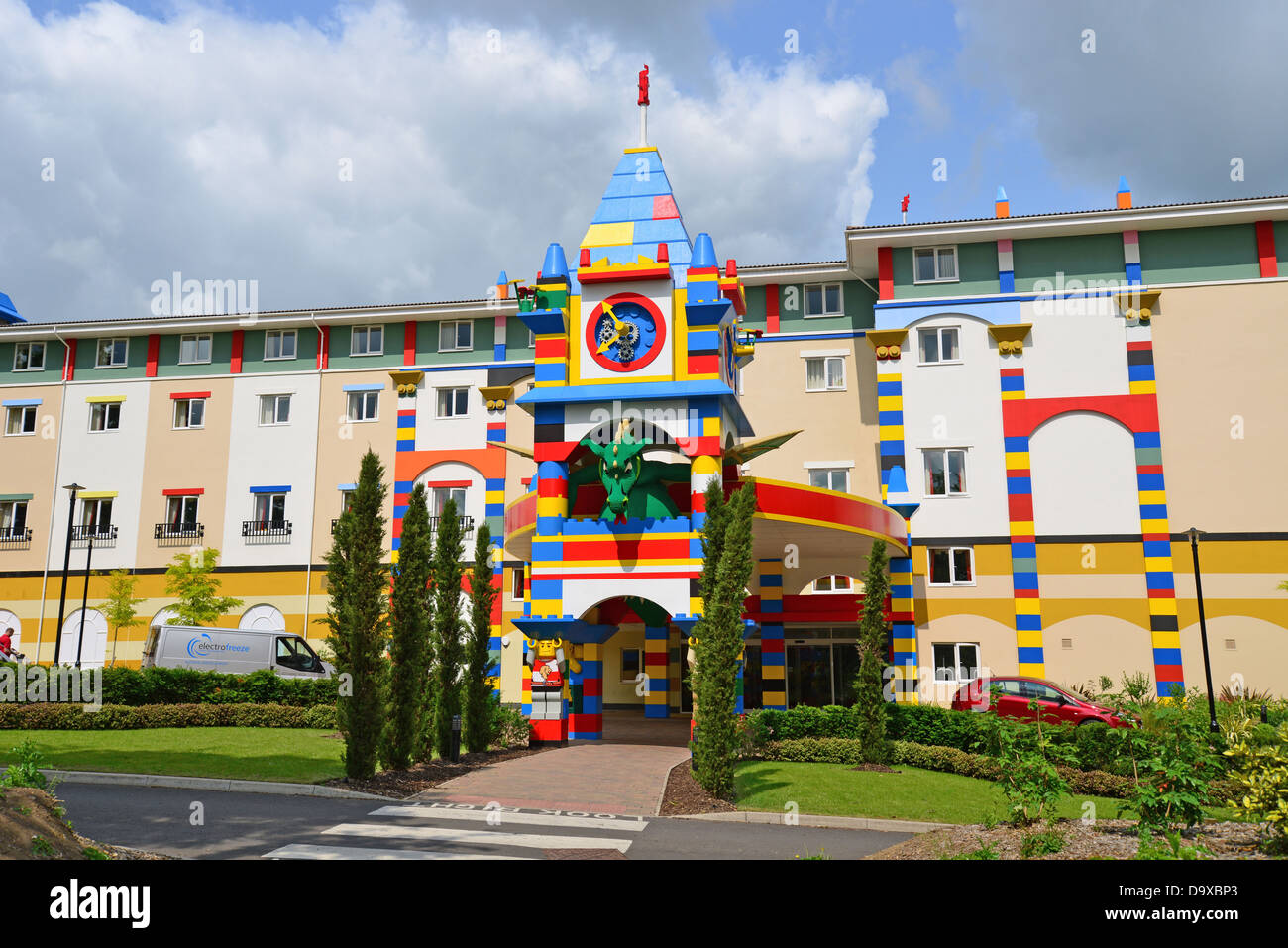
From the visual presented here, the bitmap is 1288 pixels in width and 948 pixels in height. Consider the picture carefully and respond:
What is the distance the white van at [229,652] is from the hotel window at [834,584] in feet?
58.4

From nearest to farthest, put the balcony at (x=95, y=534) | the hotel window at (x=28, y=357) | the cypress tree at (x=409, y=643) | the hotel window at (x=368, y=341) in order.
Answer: the cypress tree at (x=409, y=643) < the balcony at (x=95, y=534) < the hotel window at (x=368, y=341) < the hotel window at (x=28, y=357)

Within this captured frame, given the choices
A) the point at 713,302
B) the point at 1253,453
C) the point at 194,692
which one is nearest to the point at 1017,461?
the point at 1253,453

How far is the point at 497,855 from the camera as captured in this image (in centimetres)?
1195

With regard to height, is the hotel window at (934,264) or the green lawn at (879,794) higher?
the hotel window at (934,264)

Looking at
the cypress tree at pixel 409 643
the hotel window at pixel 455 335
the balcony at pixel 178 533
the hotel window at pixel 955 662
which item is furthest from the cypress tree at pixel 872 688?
the balcony at pixel 178 533

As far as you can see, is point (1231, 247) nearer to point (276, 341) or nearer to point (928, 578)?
point (928, 578)

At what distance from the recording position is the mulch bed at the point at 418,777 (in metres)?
16.8

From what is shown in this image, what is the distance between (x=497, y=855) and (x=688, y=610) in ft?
43.7

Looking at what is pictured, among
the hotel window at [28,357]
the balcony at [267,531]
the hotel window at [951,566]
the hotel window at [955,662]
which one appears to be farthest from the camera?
the hotel window at [28,357]

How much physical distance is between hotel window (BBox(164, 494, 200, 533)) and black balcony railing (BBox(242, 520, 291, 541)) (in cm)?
234

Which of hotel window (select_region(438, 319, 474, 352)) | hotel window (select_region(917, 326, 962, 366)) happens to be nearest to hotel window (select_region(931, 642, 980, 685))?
hotel window (select_region(917, 326, 962, 366))

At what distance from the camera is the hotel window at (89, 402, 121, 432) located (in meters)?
43.4

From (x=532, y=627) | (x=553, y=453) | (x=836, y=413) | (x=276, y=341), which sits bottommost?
(x=532, y=627)

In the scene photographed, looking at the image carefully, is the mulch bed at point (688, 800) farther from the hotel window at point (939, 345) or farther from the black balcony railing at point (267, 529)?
the black balcony railing at point (267, 529)
